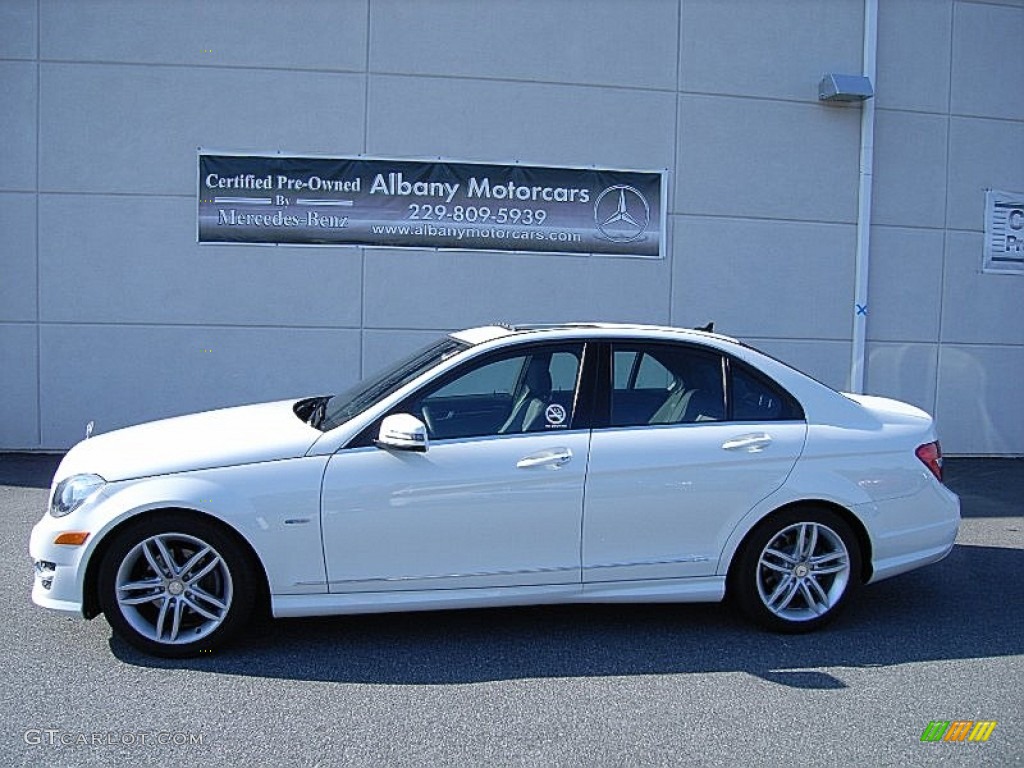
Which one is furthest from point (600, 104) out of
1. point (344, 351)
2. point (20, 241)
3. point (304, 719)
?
point (304, 719)

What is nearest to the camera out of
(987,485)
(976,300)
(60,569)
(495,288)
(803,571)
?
(60,569)

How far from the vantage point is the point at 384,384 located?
220 inches

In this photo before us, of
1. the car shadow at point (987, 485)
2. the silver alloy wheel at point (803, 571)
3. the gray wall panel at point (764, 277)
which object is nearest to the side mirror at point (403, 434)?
the silver alloy wheel at point (803, 571)

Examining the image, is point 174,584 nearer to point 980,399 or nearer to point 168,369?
point 168,369

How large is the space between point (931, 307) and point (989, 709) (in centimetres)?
760

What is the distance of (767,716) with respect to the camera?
4.40 metres

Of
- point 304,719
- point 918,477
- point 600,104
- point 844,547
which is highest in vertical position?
point 600,104

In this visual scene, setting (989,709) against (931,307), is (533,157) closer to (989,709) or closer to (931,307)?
(931,307)

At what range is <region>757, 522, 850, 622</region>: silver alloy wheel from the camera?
5.47 m

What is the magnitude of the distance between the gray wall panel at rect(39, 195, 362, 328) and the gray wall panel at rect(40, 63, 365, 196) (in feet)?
0.75

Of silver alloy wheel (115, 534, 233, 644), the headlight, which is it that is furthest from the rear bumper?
the headlight

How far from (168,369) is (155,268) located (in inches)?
39.6

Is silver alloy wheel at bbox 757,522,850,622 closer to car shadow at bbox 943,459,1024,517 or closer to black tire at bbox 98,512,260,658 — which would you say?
black tire at bbox 98,512,260,658

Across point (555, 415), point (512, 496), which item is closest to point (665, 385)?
point (555, 415)
